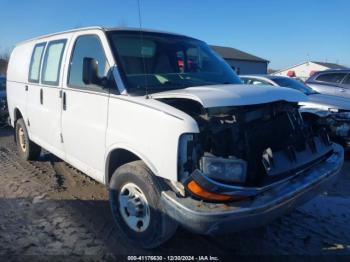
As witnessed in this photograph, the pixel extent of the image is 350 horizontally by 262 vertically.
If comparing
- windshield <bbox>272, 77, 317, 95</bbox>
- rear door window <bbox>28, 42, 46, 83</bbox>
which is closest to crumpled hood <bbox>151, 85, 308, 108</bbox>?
rear door window <bbox>28, 42, 46, 83</bbox>

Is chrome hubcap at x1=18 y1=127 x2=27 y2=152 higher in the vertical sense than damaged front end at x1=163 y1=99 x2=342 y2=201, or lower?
lower

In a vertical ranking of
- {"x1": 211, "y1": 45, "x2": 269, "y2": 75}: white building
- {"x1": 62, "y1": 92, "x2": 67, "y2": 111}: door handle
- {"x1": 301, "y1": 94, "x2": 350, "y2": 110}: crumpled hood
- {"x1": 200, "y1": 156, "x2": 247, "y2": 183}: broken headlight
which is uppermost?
{"x1": 62, "y1": 92, "x2": 67, "y2": 111}: door handle

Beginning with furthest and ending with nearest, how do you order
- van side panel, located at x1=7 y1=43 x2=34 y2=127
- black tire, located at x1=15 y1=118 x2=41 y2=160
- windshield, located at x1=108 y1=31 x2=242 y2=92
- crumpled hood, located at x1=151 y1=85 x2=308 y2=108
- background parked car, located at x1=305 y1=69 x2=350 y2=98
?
1. background parked car, located at x1=305 y1=69 x2=350 y2=98
2. black tire, located at x1=15 y1=118 x2=41 y2=160
3. van side panel, located at x1=7 y1=43 x2=34 y2=127
4. windshield, located at x1=108 y1=31 x2=242 y2=92
5. crumpled hood, located at x1=151 y1=85 x2=308 y2=108

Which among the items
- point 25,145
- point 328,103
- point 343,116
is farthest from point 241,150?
point 328,103

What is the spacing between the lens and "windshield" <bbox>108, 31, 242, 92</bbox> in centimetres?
400

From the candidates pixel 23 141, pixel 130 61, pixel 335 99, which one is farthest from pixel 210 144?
pixel 335 99

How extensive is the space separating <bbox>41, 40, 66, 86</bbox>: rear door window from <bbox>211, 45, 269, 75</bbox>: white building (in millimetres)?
45029

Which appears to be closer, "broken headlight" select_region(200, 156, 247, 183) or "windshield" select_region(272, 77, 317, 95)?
"broken headlight" select_region(200, 156, 247, 183)

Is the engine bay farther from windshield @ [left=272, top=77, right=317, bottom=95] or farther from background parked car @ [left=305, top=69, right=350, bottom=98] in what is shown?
Result: background parked car @ [left=305, top=69, right=350, bottom=98]

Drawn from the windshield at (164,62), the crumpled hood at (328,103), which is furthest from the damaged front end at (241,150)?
the crumpled hood at (328,103)

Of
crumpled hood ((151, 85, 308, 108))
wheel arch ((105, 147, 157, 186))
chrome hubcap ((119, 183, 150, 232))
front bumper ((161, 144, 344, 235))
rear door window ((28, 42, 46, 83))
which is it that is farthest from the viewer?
rear door window ((28, 42, 46, 83))

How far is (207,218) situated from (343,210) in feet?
9.00

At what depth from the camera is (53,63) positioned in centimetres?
518

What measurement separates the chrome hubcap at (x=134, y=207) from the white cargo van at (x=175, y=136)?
1 cm
